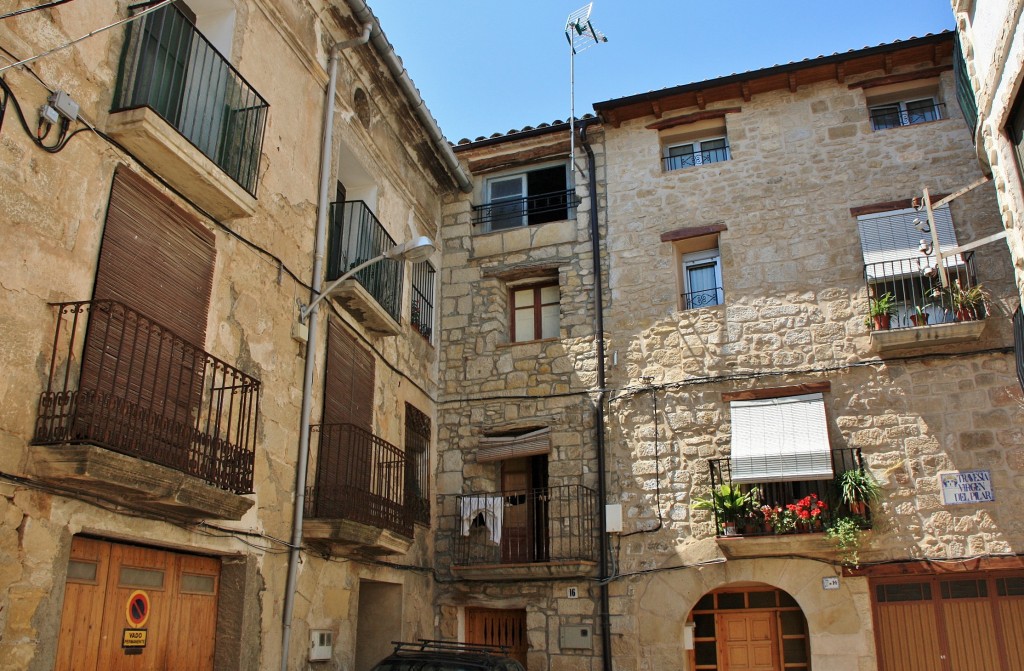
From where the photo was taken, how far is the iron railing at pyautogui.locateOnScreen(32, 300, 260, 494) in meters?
5.97

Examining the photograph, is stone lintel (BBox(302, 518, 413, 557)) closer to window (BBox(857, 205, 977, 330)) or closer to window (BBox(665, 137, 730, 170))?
window (BBox(857, 205, 977, 330))

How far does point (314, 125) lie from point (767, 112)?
21.5ft

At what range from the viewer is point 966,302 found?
1087cm

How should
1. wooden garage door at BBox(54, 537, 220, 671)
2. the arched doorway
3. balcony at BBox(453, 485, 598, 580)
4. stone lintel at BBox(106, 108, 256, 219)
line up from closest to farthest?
wooden garage door at BBox(54, 537, 220, 671)
stone lintel at BBox(106, 108, 256, 219)
the arched doorway
balcony at BBox(453, 485, 598, 580)

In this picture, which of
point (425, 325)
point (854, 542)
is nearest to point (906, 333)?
point (854, 542)

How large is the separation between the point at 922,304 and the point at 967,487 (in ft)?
7.46

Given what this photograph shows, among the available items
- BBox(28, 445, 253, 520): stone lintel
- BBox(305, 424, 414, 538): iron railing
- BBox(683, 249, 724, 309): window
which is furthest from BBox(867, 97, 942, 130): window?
BBox(28, 445, 253, 520): stone lintel

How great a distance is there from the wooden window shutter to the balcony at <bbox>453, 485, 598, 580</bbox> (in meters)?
5.44

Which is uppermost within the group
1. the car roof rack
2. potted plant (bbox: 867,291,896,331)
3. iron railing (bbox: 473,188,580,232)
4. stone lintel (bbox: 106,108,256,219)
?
iron railing (bbox: 473,188,580,232)

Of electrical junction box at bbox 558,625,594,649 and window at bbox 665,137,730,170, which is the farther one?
window at bbox 665,137,730,170

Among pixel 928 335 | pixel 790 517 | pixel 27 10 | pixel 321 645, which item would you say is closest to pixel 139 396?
pixel 27 10

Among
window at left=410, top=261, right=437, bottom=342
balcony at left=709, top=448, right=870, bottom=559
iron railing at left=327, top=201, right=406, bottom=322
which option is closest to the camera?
iron railing at left=327, top=201, right=406, bottom=322

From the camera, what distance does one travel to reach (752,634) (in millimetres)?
11398

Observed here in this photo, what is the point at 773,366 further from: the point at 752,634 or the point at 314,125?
the point at 314,125
